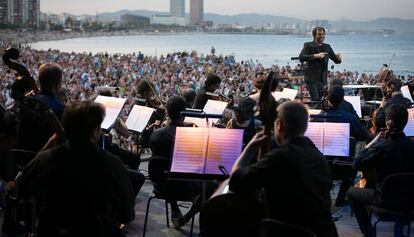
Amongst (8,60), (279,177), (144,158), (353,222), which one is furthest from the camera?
(144,158)

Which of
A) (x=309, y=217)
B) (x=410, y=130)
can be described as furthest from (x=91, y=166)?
(x=410, y=130)

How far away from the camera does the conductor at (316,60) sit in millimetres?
10479

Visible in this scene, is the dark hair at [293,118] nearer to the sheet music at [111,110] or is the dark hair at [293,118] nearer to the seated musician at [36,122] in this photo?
the seated musician at [36,122]

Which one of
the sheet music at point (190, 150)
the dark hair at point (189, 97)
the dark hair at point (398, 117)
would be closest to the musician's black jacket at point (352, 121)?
the dark hair at point (398, 117)

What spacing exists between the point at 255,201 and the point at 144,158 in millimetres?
6519

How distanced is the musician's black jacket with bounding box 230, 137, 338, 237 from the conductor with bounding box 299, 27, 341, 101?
683 cm

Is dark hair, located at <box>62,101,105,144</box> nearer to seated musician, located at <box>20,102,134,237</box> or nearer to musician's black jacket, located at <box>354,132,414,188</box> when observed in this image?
seated musician, located at <box>20,102,134,237</box>

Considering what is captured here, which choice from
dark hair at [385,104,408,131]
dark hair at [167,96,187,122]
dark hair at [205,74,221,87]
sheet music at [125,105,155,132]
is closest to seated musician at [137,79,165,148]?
sheet music at [125,105,155,132]

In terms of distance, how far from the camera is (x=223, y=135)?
5164 mm

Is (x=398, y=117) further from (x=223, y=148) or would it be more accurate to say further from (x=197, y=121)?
(x=197, y=121)

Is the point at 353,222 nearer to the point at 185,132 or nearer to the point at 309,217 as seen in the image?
the point at 185,132

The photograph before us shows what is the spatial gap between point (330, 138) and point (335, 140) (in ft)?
0.20

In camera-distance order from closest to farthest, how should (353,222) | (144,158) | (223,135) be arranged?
(223,135)
(353,222)
(144,158)

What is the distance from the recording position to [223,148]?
514 centimetres
